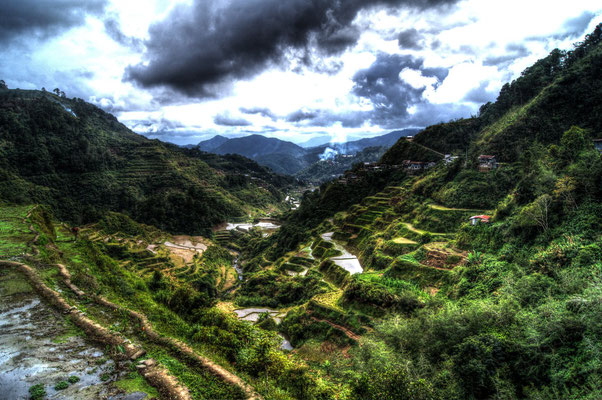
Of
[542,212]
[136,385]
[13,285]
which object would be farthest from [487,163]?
[13,285]

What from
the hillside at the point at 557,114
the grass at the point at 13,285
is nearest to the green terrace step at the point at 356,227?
the hillside at the point at 557,114

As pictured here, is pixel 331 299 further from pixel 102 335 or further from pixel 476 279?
pixel 102 335

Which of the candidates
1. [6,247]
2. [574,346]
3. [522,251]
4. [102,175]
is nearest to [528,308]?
[574,346]

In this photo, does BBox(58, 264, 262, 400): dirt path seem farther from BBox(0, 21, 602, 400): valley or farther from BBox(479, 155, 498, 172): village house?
BBox(479, 155, 498, 172): village house

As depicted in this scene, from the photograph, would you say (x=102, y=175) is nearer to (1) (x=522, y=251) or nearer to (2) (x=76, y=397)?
(2) (x=76, y=397)

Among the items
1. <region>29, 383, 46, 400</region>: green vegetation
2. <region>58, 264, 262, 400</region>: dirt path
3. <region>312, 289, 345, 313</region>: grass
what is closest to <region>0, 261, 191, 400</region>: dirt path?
<region>58, 264, 262, 400</region>: dirt path
